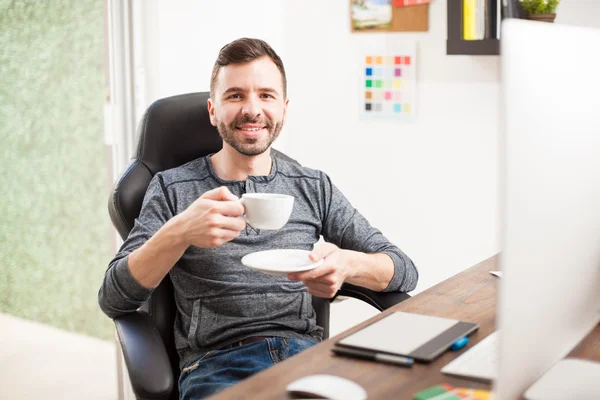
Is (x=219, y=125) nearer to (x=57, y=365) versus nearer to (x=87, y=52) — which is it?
(x=87, y=52)

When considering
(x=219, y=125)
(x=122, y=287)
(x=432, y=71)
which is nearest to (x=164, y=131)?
(x=219, y=125)

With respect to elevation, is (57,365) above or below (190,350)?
below

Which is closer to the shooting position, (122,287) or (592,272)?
(592,272)

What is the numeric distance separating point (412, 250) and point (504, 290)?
6.75ft

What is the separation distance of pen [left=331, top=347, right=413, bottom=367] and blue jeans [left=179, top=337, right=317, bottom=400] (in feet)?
1.55

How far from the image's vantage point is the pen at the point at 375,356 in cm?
108

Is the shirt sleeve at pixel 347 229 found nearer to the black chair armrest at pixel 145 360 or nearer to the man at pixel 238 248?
the man at pixel 238 248

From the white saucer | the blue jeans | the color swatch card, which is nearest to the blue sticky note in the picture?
the white saucer

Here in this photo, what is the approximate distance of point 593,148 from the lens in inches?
36.4

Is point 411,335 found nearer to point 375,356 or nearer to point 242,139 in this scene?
point 375,356

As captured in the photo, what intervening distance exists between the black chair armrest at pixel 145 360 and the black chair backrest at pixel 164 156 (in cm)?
20

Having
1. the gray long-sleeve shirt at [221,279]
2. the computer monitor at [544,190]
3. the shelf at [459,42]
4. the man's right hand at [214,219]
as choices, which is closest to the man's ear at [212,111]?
the gray long-sleeve shirt at [221,279]

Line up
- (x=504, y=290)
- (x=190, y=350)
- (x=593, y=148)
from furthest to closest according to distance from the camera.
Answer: (x=190, y=350) < (x=593, y=148) < (x=504, y=290)

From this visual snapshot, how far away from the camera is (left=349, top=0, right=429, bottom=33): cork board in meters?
2.62
